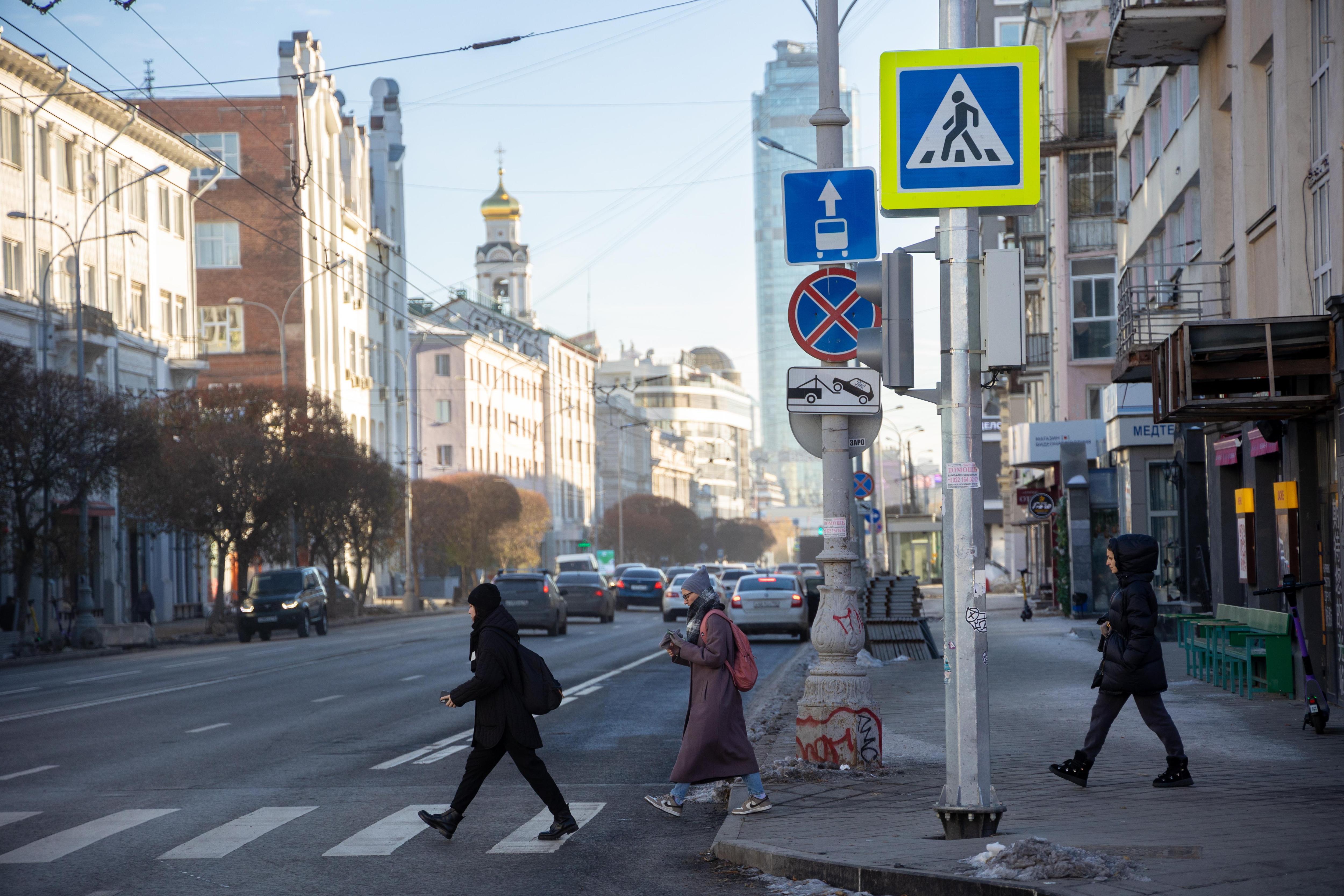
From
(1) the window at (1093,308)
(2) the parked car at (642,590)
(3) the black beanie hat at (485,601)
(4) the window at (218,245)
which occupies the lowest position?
(2) the parked car at (642,590)

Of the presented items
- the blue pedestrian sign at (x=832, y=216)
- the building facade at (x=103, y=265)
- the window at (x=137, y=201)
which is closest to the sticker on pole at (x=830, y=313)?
the blue pedestrian sign at (x=832, y=216)

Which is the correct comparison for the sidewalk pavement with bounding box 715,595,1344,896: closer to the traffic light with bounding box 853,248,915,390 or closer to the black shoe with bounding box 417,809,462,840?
the black shoe with bounding box 417,809,462,840

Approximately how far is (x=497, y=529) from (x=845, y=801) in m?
72.2

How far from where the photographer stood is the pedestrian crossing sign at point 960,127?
8008 millimetres

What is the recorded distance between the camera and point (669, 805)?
10188 millimetres

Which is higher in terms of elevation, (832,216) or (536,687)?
(832,216)

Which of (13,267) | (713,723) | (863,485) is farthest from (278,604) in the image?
(713,723)

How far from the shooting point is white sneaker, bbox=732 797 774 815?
383 inches

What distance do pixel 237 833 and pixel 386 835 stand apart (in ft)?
3.10

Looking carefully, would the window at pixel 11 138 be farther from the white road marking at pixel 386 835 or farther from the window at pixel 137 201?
the white road marking at pixel 386 835

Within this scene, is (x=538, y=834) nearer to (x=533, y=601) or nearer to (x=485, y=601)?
(x=485, y=601)

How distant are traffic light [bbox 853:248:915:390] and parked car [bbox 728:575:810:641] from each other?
25.0 meters

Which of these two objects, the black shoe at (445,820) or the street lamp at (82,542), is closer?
the black shoe at (445,820)

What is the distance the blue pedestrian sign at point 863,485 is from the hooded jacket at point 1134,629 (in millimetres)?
19765
